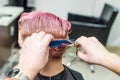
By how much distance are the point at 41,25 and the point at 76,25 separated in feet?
6.35

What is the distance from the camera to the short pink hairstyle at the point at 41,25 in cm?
98

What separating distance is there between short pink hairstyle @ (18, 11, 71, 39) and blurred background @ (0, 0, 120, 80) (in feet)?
5.01

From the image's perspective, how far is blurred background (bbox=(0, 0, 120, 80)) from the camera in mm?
2824

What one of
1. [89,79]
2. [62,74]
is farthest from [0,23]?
[62,74]

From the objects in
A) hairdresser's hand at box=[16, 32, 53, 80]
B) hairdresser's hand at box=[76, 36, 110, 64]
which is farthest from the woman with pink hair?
hairdresser's hand at box=[16, 32, 53, 80]

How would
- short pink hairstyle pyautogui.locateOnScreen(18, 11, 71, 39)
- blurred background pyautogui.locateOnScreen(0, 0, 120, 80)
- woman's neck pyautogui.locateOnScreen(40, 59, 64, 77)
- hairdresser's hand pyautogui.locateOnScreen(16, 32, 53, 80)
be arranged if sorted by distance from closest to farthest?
1. hairdresser's hand pyautogui.locateOnScreen(16, 32, 53, 80)
2. short pink hairstyle pyautogui.locateOnScreen(18, 11, 71, 39)
3. woman's neck pyautogui.locateOnScreen(40, 59, 64, 77)
4. blurred background pyautogui.locateOnScreen(0, 0, 120, 80)

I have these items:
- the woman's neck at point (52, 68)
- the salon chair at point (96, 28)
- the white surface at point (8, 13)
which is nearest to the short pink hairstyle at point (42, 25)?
the woman's neck at point (52, 68)

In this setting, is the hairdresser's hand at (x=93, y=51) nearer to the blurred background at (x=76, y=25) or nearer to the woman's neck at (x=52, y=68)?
the woman's neck at (x=52, y=68)

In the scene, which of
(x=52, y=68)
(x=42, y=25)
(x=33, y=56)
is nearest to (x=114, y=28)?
(x=52, y=68)

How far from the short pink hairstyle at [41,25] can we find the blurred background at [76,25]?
5.01 ft

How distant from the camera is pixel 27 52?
697 mm

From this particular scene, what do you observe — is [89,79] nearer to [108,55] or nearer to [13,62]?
[13,62]

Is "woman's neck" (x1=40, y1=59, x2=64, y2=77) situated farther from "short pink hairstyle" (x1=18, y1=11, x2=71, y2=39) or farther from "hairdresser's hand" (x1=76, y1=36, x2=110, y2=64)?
"hairdresser's hand" (x1=76, y1=36, x2=110, y2=64)

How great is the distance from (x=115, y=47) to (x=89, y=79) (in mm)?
1115
